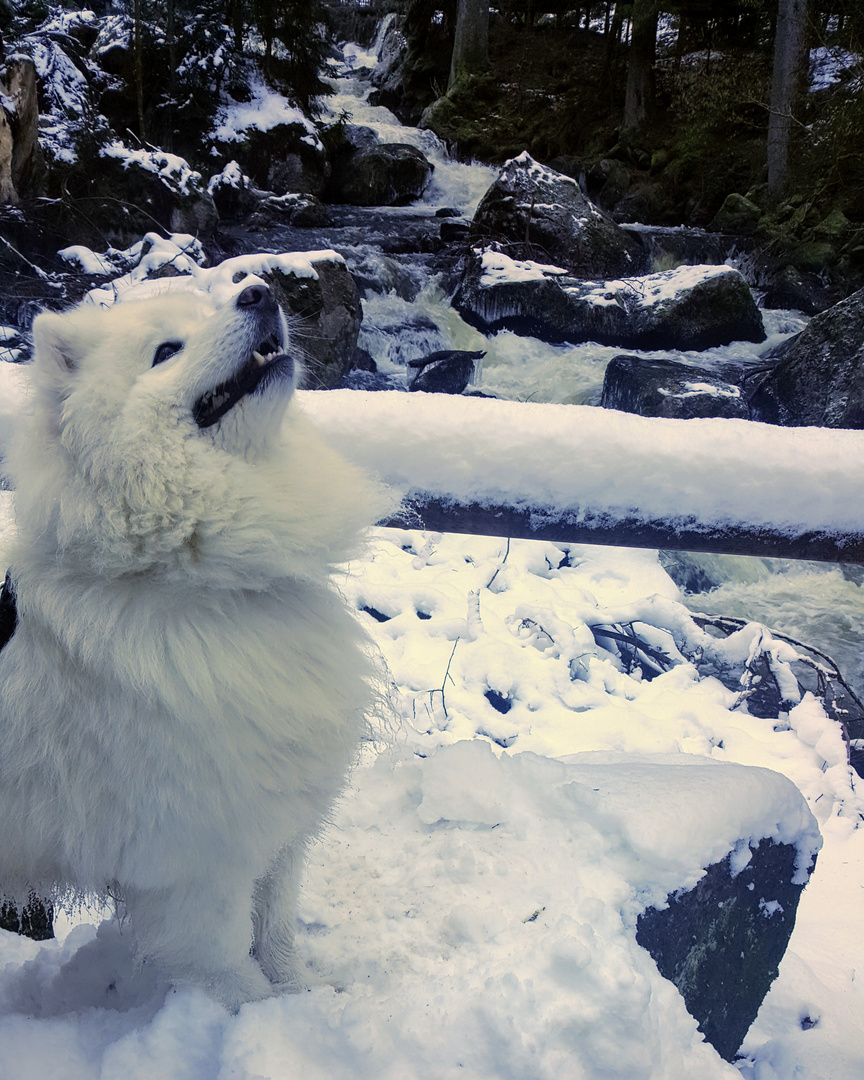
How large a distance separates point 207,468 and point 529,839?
4.02 ft

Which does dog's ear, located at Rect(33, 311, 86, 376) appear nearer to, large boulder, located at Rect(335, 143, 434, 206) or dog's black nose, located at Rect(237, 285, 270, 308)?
dog's black nose, located at Rect(237, 285, 270, 308)

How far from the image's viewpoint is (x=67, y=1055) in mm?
1169

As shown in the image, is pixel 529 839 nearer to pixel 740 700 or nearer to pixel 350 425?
pixel 350 425

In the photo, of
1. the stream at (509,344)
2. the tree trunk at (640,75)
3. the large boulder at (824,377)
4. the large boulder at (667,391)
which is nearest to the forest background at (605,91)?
the tree trunk at (640,75)

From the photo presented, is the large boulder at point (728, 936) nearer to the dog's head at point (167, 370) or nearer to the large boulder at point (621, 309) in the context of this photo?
the dog's head at point (167, 370)

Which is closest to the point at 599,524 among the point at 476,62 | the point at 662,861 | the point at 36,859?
the point at 662,861

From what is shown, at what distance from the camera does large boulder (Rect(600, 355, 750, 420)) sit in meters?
6.80

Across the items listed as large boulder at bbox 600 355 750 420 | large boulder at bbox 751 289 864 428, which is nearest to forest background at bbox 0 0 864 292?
large boulder at bbox 751 289 864 428

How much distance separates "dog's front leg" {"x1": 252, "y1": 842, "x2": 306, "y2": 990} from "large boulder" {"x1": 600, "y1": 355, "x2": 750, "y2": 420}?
601 centimetres

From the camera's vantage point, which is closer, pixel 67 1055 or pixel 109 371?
pixel 67 1055

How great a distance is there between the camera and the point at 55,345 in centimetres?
129

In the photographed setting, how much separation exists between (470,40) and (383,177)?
7.14m

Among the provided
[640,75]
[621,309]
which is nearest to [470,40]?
[640,75]

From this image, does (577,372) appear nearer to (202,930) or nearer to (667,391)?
(667,391)
